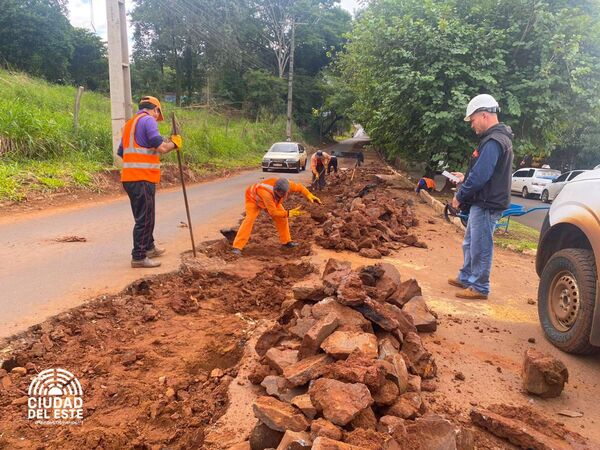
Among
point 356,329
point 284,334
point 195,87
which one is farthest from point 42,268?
point 195,87

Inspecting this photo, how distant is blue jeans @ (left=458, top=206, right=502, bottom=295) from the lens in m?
4.81

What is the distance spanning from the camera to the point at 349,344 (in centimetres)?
291

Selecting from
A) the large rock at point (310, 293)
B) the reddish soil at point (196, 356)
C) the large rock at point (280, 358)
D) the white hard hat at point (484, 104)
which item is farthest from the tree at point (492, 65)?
the large rock at point (280, 358)

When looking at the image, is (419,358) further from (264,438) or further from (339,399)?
(264,438)

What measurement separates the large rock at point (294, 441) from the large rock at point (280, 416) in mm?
109

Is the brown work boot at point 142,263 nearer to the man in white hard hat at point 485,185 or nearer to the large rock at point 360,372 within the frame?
the large rock at point 360,372

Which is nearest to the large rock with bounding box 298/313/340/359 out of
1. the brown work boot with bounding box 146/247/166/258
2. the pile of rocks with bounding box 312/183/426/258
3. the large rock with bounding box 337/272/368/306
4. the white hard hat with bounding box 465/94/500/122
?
the large rock with bounding box 337/272/368/306

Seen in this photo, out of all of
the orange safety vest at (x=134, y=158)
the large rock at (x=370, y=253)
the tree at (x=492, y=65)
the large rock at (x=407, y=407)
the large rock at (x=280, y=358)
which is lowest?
the large rock at (x=370, y=253)

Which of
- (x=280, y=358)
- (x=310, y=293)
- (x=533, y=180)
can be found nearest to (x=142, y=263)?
(x=310, y=293)

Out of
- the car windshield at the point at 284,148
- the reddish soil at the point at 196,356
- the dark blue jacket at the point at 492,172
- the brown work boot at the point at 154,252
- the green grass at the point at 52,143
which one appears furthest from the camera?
the car windshield at the point at 284,148

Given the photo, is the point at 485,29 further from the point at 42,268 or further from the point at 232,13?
the point at 232,13

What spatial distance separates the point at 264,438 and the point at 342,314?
1.27 metres

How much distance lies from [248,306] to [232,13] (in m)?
35.7

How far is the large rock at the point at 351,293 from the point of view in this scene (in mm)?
3420
